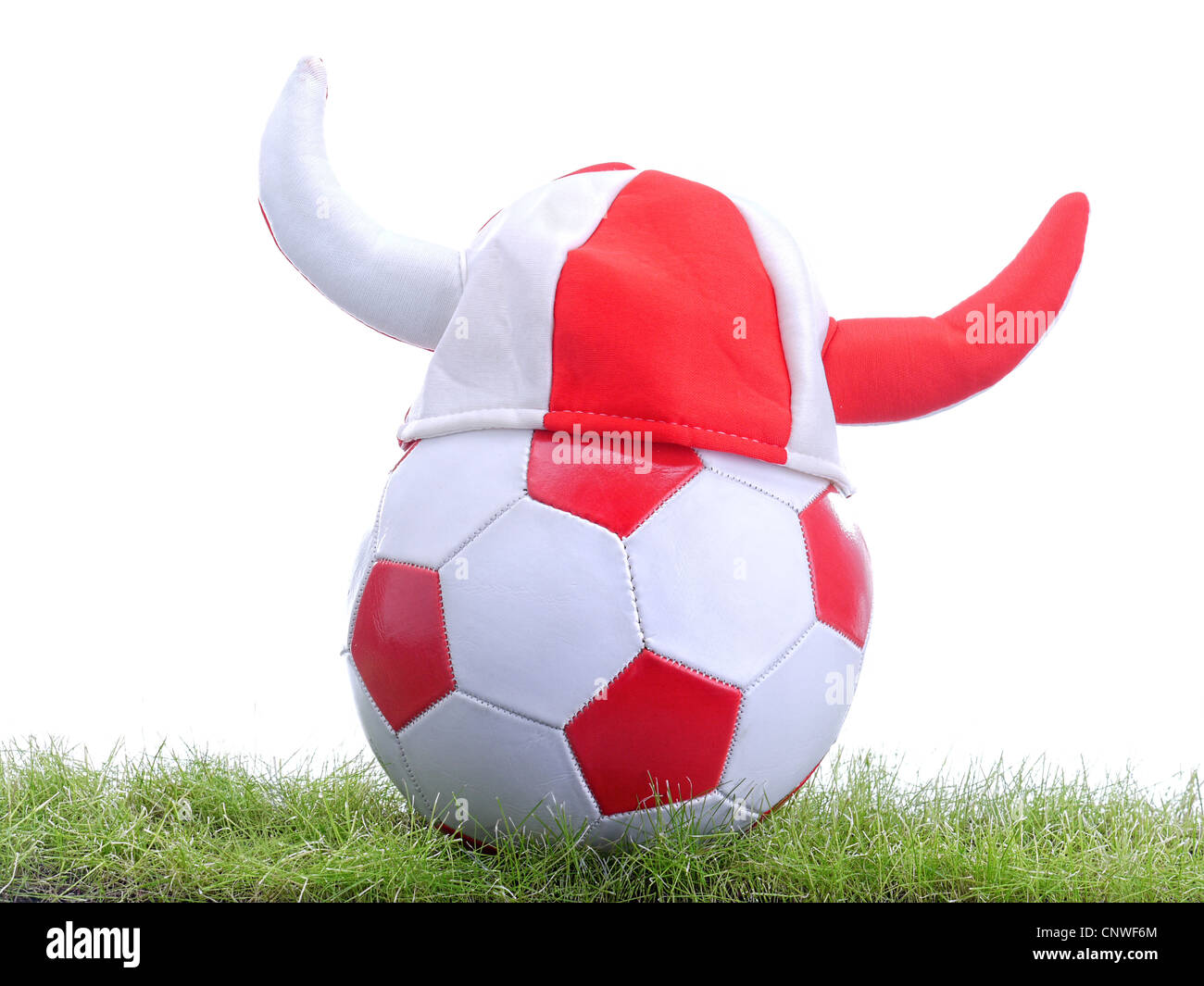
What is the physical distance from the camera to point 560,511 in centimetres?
208

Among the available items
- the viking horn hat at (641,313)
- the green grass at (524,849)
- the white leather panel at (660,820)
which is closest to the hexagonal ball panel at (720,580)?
the viking horn hat at (641,313)

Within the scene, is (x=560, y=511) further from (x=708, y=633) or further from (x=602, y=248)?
(x=602, y=248)

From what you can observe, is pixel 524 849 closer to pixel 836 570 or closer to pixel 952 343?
pixel 836 570

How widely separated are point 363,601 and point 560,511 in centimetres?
48

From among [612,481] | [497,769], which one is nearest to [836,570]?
[612,481]

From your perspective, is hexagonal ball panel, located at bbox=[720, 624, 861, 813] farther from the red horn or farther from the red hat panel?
the red horn

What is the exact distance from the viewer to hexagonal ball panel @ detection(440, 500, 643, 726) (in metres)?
2.03

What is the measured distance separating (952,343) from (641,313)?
0.71 meters

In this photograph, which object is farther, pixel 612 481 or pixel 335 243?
pixel 335 243

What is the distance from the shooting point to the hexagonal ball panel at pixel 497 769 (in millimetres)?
2059

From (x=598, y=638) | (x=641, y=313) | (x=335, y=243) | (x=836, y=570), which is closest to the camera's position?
(x=598, y=638)

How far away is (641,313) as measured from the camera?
7.02 feet

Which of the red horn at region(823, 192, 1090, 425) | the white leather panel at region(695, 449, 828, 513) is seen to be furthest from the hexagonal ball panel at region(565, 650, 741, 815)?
the red horn at region(823, 192, 1090, 425)
